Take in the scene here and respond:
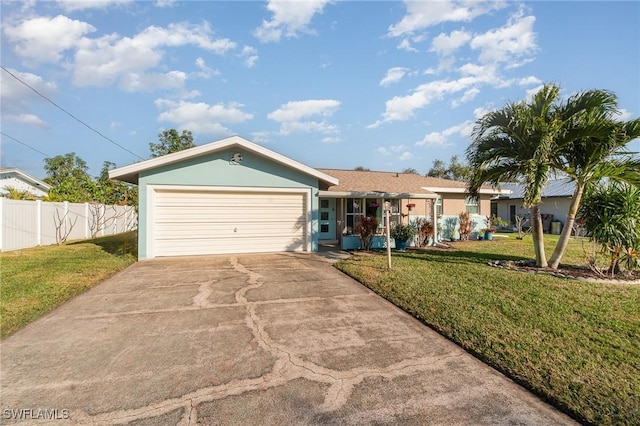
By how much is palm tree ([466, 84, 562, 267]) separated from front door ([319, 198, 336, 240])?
675cm

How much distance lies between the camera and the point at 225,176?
419 inches

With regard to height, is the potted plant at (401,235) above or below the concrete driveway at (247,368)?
above

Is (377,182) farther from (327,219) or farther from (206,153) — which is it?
(206,153)

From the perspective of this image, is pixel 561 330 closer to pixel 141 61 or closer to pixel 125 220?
pixel 141 61

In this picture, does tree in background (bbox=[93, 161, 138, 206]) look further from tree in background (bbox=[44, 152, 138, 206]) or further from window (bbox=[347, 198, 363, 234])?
window (bbox=[347, 198, 363, 234])

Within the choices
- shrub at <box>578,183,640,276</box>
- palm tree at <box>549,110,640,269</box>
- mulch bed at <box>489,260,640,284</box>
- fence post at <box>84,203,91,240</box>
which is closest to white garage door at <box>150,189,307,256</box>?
mulch bed at <box>489,260,640,284</box>

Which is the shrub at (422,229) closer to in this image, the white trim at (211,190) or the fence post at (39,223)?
the white trim at (211,190)

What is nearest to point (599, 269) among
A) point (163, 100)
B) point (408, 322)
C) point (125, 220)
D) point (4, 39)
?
point (408, 322)

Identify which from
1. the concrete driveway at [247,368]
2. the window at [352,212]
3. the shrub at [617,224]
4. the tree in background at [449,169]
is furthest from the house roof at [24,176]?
the tree in background at [449,169]

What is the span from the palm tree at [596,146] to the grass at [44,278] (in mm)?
11394

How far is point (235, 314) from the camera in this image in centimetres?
498

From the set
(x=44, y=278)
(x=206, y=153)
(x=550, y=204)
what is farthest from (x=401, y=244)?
(x=550, y=204)

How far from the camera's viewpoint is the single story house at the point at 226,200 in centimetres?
1001

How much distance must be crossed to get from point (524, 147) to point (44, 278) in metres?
12.4
